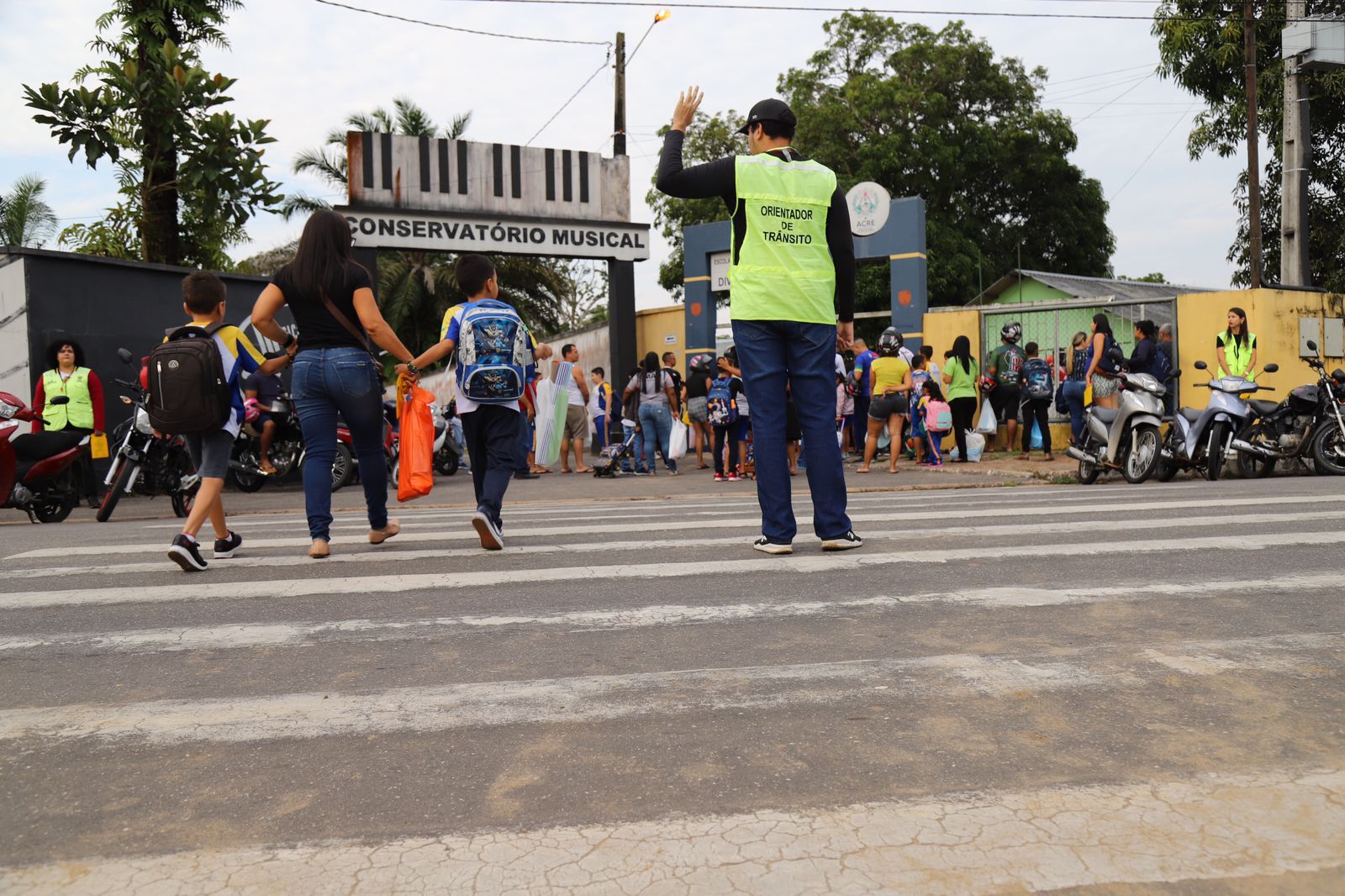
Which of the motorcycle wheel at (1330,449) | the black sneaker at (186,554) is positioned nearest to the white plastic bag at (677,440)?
the motorcycle wheel at (1330,449)

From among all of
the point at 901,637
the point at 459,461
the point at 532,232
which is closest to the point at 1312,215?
the point at 532,232

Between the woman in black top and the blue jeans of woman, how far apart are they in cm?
1068

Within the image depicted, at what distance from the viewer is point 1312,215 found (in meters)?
26.0

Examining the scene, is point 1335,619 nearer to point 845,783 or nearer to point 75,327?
point 845,783

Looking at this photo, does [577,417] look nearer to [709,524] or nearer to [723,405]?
[723,405]

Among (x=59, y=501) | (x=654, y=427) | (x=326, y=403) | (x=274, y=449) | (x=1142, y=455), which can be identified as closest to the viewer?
(x=326, y=403)

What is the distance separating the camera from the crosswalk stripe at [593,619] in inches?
159

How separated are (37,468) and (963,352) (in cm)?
1151

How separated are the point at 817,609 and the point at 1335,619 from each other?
1.78 m

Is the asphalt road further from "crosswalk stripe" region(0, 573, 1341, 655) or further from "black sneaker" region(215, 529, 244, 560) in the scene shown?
"black sneaker" region(215, 529, 244, 560)

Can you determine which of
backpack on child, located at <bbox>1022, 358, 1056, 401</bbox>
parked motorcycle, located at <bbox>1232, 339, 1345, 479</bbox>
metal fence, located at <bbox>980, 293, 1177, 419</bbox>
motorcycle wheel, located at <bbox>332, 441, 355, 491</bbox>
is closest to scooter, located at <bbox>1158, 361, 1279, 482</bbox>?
parked motorcycle, located at <bbox>1232, 339, 1345, 479</bbox>

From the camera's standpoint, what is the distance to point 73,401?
11.7 m

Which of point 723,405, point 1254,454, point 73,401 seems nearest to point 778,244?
point 1254,454

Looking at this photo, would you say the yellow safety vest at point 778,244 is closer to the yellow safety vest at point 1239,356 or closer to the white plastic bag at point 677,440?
the yellow safety vest at point 1239,356
